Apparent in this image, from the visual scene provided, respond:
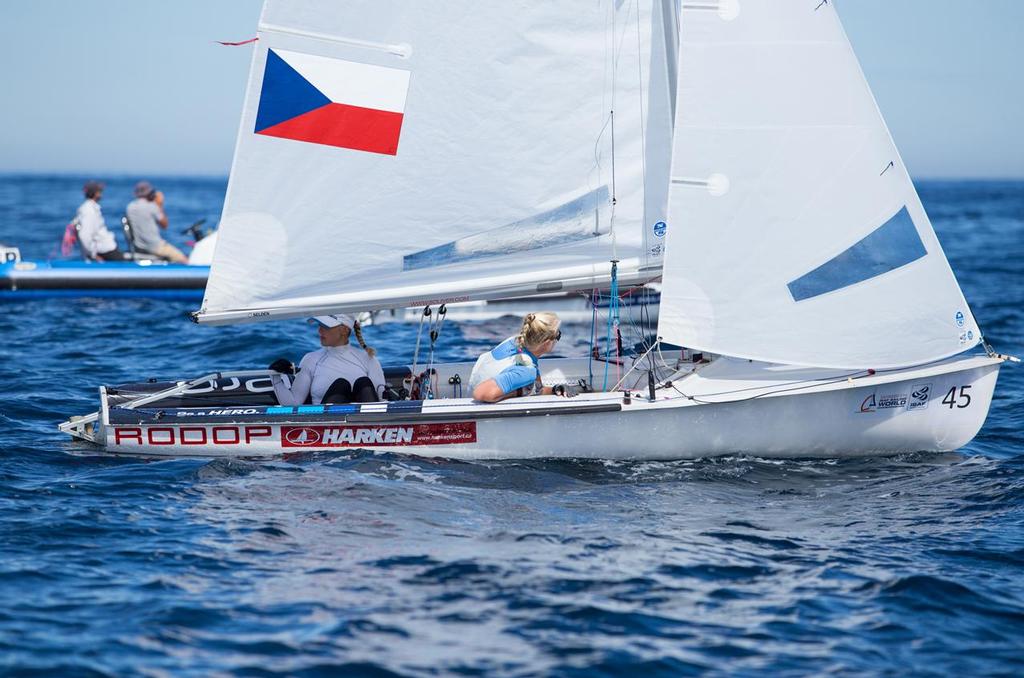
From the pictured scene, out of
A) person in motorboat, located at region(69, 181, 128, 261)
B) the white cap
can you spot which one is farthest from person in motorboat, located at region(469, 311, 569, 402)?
person in motorboat, located at region(69, 181, 128, 261)

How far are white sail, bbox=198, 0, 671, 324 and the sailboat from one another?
16 millimetres

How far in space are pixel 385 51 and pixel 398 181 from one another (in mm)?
902

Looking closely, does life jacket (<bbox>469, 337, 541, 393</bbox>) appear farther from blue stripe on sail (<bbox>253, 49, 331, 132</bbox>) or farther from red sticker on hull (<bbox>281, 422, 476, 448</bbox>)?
blue stripe on sail (<bbox>253, 49, 331, 132</bbox>)

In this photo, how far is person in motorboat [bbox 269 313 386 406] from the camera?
28.2 ft

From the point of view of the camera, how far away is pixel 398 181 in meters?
8.12

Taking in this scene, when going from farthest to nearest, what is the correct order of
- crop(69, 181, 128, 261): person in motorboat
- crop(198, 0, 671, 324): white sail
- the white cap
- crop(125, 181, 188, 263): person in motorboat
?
crop(125, 181, 188, 263): person in motorboat → crop(69, 181, 128, 261): person in motorboat → the white cap → crop(198, 0, 671, 324): white sail

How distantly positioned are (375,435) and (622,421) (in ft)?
5.90

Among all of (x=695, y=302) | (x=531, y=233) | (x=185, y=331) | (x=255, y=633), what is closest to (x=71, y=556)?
(x=255, y=633)

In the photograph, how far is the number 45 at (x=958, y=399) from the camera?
834cm

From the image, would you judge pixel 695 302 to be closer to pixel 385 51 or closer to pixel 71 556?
pixel 385 51

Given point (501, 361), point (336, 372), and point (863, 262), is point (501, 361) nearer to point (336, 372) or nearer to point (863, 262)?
point (336, 372)

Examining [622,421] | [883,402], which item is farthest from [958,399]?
[622,421]

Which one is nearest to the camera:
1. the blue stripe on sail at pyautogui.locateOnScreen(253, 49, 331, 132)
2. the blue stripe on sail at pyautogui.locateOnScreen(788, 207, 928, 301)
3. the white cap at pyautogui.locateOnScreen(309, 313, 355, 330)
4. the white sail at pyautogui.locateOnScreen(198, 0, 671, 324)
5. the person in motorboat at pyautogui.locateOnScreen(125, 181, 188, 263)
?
the blue stripe on sail at pyautogui.locateOnScreen(253, 49, 331, 132)

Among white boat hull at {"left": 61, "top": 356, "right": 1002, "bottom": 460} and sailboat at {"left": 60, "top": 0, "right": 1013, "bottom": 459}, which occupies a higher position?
sailboat at {"left": 60, "top": 0, "right": 1013, "bottom": 459}
